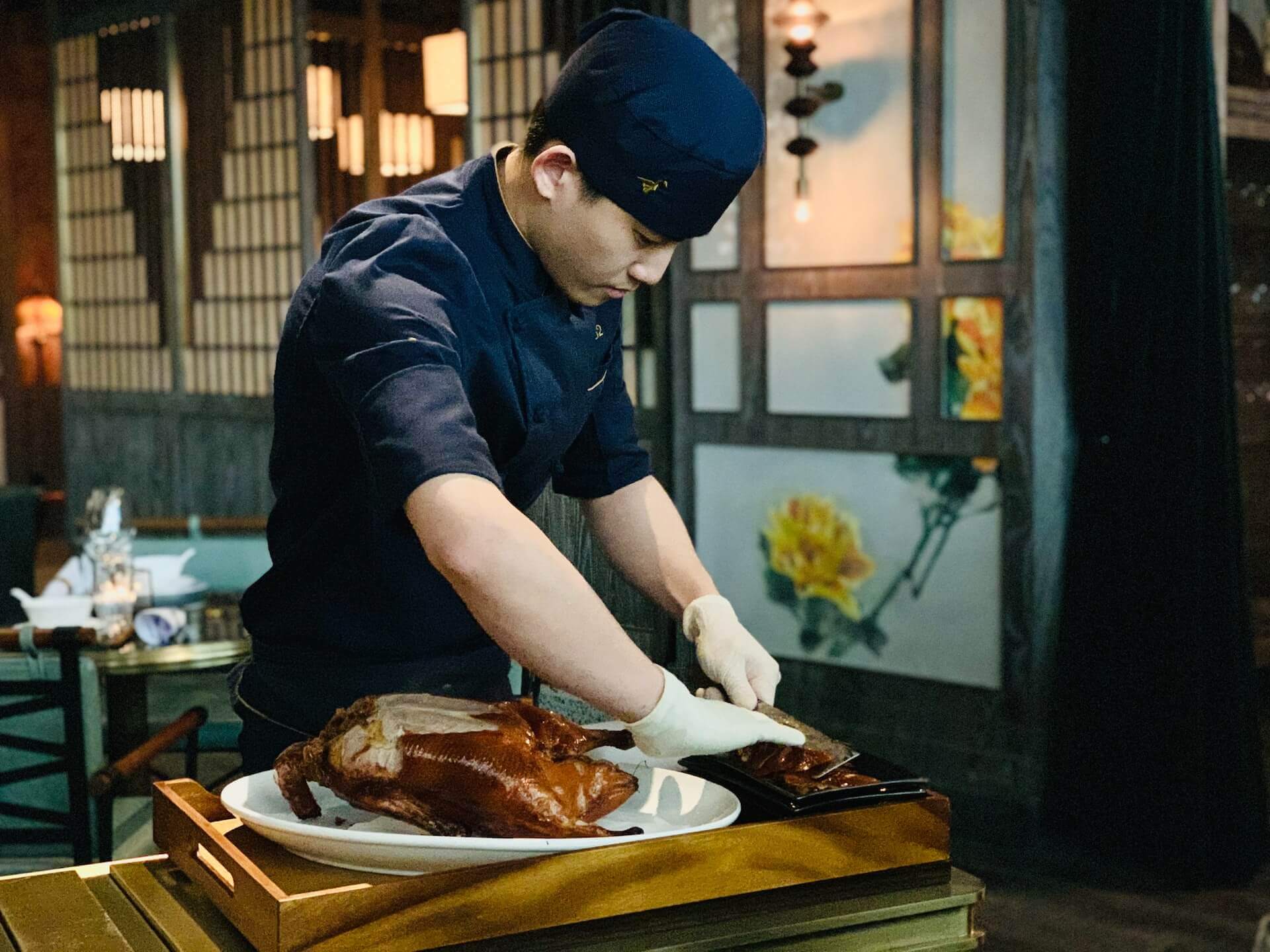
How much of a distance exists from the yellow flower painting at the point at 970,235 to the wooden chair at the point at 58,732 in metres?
2.53

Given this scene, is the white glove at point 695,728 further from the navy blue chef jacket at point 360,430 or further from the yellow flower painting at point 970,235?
the yellow flower painting at point 970,235

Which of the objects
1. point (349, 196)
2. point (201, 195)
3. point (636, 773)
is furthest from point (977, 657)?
point (201, 195)

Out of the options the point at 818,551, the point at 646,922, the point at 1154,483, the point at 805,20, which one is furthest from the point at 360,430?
the point at 805,20

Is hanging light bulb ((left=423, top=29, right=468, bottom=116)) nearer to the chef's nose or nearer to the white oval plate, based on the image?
the chef's nose

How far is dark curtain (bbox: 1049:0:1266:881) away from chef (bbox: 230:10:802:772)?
216 cm

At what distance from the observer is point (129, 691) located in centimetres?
310

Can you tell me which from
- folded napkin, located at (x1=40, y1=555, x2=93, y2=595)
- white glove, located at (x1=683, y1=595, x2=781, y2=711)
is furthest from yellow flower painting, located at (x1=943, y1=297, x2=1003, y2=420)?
white glove, located at (x1=683, y1=595, x2=781, y2=711)

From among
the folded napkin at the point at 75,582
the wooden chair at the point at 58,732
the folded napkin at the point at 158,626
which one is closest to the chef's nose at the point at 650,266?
the wooden chair at the point at 58,732

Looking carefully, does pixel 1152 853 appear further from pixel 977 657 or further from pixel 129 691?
pixel 129 691

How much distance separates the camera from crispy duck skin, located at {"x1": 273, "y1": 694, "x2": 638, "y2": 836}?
3.59 ft

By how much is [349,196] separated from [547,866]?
6.02 m

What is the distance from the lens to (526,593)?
1140 mm

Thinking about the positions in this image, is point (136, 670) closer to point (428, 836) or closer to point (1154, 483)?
point (428, 836)

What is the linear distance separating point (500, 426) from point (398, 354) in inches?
11.0
